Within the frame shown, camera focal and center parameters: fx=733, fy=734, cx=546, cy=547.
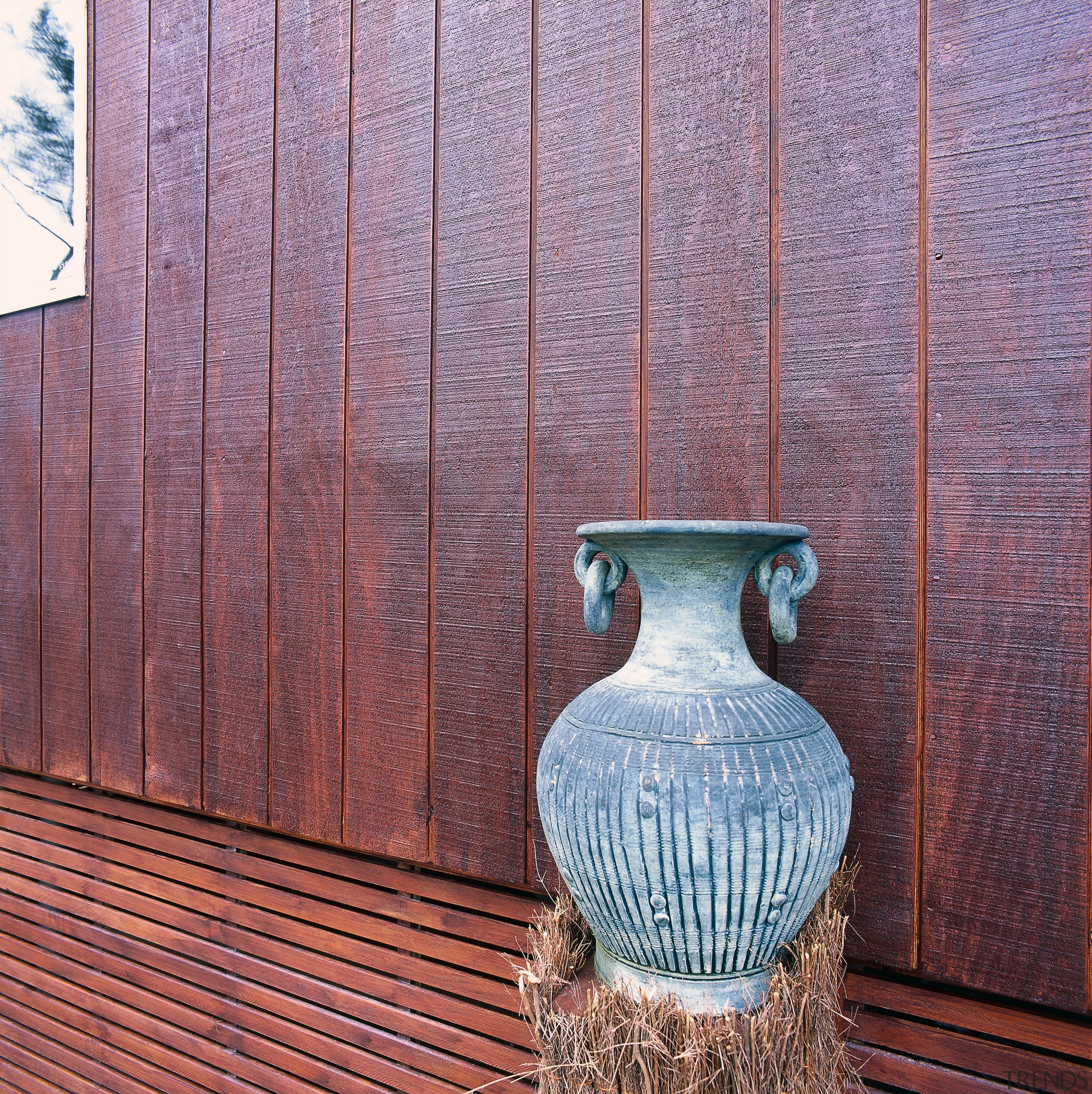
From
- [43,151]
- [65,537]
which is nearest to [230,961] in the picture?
[65,537]

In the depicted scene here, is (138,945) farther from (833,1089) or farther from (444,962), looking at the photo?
(833,1089)

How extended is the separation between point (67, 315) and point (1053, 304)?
2196 mm

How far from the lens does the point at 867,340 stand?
105 cm

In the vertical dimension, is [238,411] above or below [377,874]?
above

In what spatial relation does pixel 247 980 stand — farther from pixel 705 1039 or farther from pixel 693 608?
pixel 693 608

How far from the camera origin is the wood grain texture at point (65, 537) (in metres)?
1.90

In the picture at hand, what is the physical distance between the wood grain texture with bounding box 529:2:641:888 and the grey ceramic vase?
0.26 meters

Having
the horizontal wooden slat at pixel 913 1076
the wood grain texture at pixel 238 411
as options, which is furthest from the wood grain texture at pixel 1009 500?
the wood grain texture at pixel 238 411

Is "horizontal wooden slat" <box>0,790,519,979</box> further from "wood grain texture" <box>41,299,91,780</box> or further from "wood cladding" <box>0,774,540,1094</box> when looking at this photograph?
"wood grain texture" <box>41,299,91,780</box>

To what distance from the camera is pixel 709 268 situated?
3.78 feet

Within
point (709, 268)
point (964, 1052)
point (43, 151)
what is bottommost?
point (964, 1052)

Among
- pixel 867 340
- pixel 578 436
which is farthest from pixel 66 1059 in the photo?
pixel 867 340

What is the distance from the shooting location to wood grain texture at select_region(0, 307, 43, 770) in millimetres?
2002

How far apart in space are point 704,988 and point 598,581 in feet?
1.63
